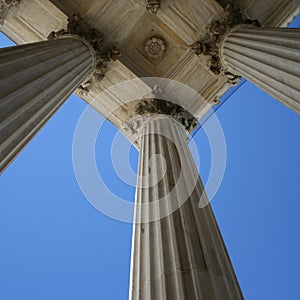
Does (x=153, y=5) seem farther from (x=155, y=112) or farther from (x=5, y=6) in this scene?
(x=5, y=6)

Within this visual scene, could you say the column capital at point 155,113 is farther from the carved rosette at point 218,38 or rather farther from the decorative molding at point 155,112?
the carved rosette at point 218,38

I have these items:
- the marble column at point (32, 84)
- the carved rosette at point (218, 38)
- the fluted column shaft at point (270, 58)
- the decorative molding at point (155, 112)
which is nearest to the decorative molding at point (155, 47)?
the decorative molding at point (155, 112)

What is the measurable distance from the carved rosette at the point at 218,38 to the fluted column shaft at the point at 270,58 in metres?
1.04

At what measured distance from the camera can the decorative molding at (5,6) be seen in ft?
51.5

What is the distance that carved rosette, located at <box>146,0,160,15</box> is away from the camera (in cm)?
1694

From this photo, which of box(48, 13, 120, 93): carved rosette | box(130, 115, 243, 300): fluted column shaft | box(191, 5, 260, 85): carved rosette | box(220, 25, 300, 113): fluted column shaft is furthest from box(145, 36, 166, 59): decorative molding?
box(130, 115, 243, 300): fluted column shaft

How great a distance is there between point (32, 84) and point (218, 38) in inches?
328

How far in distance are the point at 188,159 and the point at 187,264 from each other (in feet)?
18.7

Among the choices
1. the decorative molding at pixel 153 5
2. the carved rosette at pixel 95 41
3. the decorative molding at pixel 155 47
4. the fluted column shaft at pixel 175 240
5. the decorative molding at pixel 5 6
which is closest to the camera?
the fluted column shaft at pixel 175 240

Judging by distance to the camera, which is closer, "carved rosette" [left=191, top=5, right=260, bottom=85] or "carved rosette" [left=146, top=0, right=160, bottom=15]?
"carved rosette" [left=191, top=5, right=260, bottom=85]

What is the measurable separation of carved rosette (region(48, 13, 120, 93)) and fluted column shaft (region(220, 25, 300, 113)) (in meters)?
4.71

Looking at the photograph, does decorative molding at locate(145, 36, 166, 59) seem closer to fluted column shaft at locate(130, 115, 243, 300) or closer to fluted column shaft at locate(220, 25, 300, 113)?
fluted column shaft at locate(220, 25, 300, 113)

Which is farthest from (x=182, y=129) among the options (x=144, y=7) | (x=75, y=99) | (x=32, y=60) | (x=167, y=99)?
(x=75, y=99)

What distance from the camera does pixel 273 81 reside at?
37.4 ft
